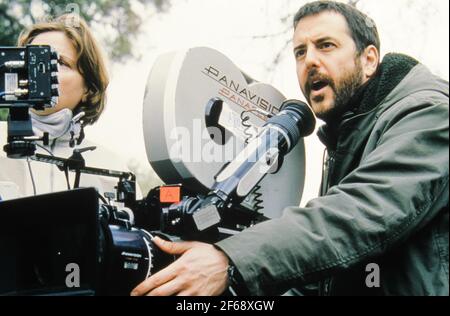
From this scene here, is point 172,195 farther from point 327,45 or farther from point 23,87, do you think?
point 327,45

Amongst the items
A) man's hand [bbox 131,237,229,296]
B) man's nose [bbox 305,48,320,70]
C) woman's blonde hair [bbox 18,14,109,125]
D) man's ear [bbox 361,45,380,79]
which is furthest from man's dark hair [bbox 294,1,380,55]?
man's hand [bbox 131,237,229,296]

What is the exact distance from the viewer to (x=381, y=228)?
1.17m

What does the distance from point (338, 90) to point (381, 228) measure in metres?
0.52

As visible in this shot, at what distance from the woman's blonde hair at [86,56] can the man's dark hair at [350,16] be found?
0.62 meters

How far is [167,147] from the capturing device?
1415 millimetres

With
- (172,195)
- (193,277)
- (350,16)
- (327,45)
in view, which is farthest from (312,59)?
(193,277)

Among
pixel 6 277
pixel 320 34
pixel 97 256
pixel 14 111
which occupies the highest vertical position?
pixel 320 34

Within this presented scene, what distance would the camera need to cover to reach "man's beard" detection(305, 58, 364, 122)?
1.58 meters

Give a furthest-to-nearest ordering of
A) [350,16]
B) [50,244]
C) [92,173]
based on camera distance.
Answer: [350,16] < [92,173] < [50,244]

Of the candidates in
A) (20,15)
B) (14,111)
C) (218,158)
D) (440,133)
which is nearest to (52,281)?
(14,111)

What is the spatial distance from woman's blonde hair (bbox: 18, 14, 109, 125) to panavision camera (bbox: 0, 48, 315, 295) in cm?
34
